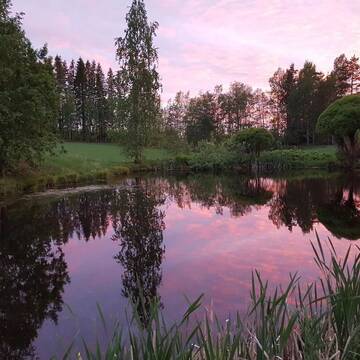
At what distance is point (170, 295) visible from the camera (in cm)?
557

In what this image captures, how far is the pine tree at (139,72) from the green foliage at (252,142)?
835 cm

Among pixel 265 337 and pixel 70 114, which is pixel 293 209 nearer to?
pixel 265 337

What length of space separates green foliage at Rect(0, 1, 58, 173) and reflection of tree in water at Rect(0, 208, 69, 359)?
7148 mm

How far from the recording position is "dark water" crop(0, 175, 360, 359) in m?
4.96

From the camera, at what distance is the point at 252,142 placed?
3403 centimetres

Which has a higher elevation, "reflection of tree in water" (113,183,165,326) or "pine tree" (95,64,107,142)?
"pine tree" (95,64,107,142)

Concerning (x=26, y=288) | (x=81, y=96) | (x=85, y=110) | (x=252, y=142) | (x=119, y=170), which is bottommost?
(x=26, y=288)

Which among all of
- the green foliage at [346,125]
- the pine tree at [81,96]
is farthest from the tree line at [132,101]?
the green foliage at [346,125]

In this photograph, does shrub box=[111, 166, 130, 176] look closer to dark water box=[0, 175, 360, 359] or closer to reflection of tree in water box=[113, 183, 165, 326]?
dark water box=[0, 175, 360, 359]

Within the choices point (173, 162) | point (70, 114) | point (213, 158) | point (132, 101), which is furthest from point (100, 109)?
point (132, 101)

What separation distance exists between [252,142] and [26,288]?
29.9m

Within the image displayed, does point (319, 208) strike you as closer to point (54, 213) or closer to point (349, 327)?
point (54, 213)

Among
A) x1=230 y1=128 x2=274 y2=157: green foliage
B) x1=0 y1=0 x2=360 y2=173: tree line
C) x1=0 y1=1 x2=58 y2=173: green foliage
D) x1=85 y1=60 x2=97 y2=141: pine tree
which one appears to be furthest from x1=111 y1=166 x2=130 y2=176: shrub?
x1=85 y1=60 x2=97 y2=141: pine tree

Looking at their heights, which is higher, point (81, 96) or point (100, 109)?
point (81, 96)
